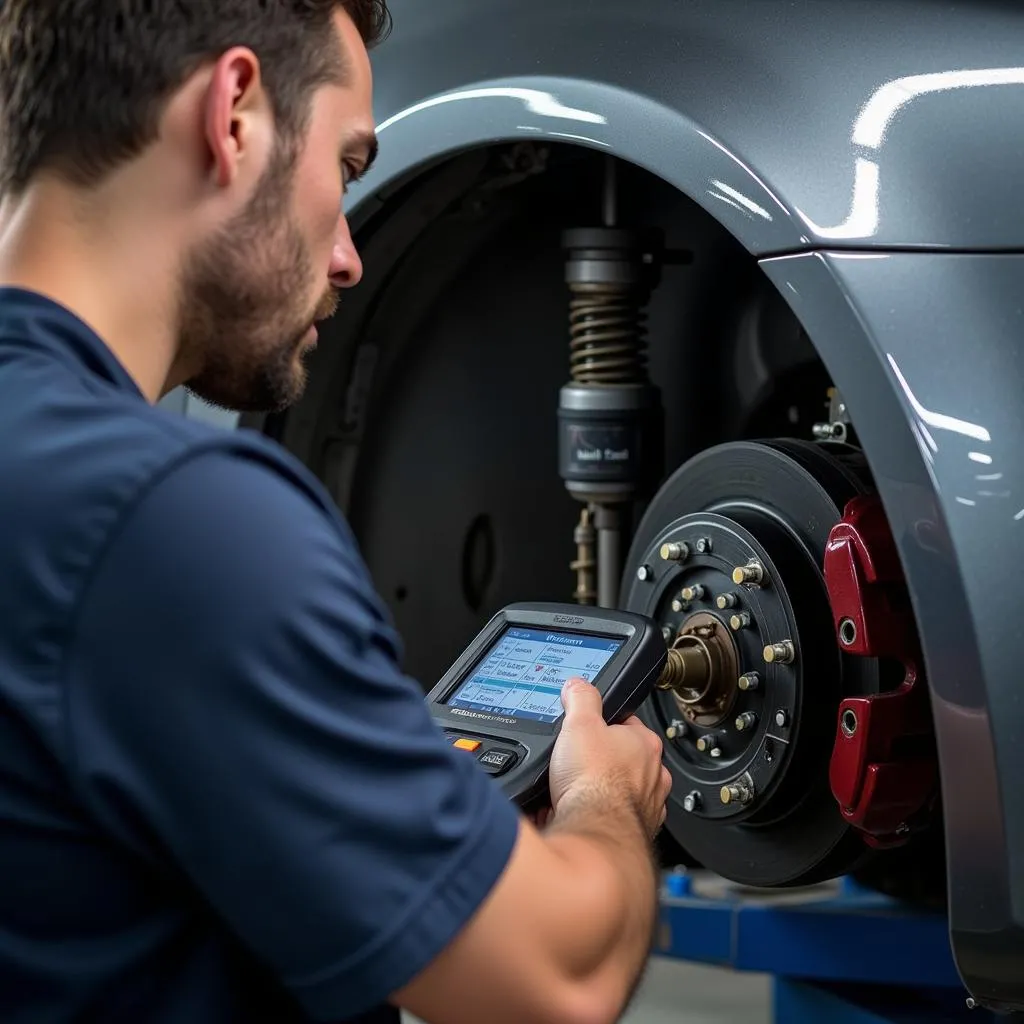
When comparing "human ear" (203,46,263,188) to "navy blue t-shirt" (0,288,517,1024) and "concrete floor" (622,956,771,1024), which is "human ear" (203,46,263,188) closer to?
"navy blue t-shirt" (0,288,517,1024)

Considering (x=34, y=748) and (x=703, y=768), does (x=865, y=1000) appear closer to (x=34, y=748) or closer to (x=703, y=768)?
(x=703, y=768)

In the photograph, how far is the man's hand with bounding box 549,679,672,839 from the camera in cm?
84

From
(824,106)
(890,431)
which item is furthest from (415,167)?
(890,431)

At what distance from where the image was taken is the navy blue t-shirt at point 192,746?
0.61 meters

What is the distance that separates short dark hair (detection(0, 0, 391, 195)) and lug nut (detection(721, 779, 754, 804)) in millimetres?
567

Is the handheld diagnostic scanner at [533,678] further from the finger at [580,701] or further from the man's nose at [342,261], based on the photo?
the man's nose at [342,261]

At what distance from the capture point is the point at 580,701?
93 centimetres

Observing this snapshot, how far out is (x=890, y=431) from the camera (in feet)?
2.80

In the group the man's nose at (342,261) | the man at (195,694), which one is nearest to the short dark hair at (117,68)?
the man at (195,694)

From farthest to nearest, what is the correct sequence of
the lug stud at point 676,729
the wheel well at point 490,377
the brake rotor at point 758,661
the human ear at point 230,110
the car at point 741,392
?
the wheel well at point 490,377
the lug stud at point 676,729
the brake rotor at point 758,661
the car at point 741,392
the human ear at point 230,110

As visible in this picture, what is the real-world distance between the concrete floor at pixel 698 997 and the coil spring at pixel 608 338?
95 cm

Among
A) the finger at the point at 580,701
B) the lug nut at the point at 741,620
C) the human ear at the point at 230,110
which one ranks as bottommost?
the lug nut at the point at 741,620

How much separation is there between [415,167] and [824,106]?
1.30 ft

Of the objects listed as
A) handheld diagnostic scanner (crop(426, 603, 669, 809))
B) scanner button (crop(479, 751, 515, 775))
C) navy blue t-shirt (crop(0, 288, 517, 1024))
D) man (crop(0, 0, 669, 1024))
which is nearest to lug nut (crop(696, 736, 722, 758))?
handheld diagnostic scanner (crop(426, 603, 669, 809))
